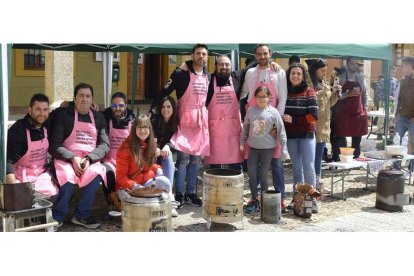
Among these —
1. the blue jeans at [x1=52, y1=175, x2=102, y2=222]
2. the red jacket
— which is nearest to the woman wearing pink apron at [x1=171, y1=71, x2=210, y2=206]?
the red jacket

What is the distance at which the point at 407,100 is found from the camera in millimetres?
7891

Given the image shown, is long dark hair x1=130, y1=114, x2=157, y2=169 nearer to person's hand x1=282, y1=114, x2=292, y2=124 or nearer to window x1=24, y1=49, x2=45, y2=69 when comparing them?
person's hand x1=282, y1=114, x2=292, y2=124

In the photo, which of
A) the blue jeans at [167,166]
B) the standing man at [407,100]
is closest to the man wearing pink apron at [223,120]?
the blue jeans at [167,166]

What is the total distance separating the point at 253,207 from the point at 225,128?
3.12ft

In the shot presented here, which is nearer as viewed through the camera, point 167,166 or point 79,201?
point 79,201

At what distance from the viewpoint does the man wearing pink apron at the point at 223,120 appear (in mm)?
6039

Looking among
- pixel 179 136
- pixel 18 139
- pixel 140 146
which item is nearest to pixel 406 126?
pixel 179 136

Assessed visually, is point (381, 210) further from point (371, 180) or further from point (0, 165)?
point (0, 165)

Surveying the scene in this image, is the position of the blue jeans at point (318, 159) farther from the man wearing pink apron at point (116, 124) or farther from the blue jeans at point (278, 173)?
the man wearing pink apron at point (116, 124)

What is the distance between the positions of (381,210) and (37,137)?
3987 millimetres

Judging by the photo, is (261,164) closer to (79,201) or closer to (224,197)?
(224,197)

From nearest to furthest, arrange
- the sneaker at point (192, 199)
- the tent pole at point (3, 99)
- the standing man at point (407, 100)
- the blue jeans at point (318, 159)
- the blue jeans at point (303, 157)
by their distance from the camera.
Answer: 1. the tent pole at point (3, 99)
2. the blue jeans at point (303, 157)
3. the sneaker at point (192, 199)
4. the blue jeans at point (318, 159)
5. the standing man at point (407, 100)

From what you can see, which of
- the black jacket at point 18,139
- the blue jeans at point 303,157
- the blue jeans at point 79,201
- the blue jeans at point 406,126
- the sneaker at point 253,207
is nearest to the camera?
the black jacket at point 18,139

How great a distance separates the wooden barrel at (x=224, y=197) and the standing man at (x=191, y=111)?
92cm
